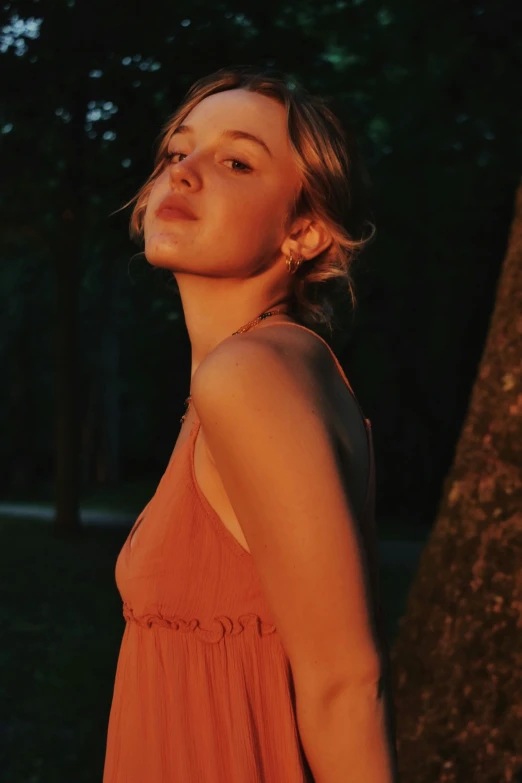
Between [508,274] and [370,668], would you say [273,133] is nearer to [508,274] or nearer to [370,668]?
[370,668]

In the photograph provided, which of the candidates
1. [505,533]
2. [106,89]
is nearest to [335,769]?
[505,533]

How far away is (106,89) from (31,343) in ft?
53.9

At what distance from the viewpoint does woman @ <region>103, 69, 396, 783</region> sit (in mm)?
1347

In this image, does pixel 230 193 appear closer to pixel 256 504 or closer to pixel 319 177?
pixel 319 177

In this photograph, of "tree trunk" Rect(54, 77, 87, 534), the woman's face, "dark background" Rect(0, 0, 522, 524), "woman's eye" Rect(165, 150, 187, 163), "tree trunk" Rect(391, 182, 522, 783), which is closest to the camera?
the woman's face

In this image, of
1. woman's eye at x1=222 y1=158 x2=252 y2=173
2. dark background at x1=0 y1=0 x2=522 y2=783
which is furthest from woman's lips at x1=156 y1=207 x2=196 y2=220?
dark background at x1=0 y1=0 x2=522 y2=783

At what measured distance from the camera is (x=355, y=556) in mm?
1346

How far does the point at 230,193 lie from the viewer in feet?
5.25

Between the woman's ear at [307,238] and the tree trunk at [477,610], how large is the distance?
6.91 ft

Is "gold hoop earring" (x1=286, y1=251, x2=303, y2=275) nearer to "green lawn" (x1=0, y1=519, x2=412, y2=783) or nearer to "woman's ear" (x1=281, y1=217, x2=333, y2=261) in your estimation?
"woman's ear" (x1=281, y1=217, x2=333, y2=261)

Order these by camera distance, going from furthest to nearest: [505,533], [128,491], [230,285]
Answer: [128,491] < [505,533] < [230,285]

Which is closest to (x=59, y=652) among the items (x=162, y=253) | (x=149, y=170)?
(x=149, y=170)

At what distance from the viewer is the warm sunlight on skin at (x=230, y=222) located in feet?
5.23

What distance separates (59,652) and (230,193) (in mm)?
7101
